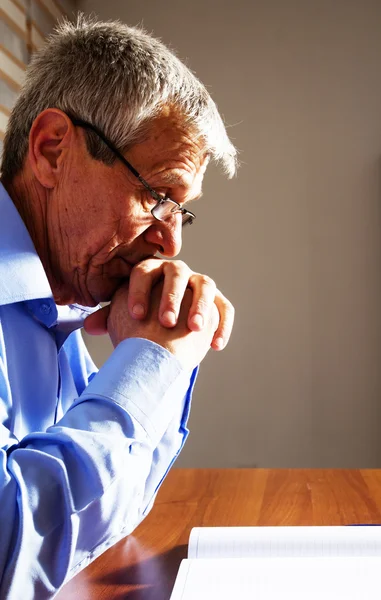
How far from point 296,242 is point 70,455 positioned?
261 cm

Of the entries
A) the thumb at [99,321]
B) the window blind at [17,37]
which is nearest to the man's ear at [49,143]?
the thumb at [99,321]

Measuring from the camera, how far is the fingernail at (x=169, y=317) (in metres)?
0.85

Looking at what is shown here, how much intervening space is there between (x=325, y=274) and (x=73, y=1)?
1803 mm

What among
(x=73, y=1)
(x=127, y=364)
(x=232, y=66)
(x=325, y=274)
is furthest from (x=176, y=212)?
(x=73, y=1)

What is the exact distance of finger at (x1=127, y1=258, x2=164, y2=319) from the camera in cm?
89

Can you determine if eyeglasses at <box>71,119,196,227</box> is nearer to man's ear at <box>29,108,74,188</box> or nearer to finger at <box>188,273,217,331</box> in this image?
man's ear at <box>29,108,74,188</box>

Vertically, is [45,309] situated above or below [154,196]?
below

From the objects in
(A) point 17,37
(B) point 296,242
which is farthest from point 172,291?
(B) point 296,242

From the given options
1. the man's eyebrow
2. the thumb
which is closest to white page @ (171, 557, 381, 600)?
the thumb

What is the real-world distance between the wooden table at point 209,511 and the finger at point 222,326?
0.27m

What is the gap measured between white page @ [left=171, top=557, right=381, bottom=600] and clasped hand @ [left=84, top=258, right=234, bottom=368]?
232 mm

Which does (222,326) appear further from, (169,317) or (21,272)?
(21,272)

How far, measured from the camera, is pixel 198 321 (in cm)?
87

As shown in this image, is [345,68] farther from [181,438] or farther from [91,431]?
[91,431]
